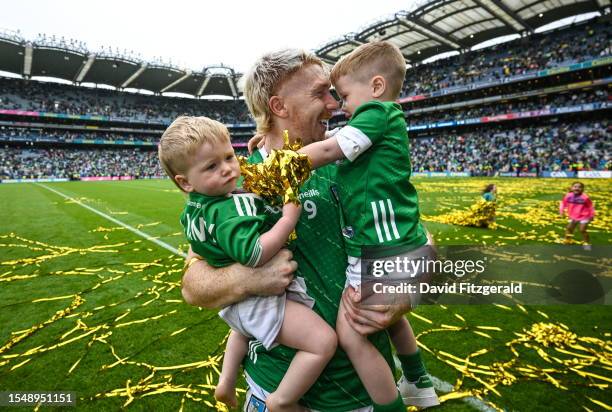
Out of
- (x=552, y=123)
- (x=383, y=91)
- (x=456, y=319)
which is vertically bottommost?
(x=456, y=319)

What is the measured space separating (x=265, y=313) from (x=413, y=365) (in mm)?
1362

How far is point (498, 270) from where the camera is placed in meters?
6.04

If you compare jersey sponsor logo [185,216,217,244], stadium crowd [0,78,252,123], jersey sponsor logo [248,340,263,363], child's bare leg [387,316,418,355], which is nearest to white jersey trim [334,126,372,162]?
jersey sponsor logo [185,216,217,244]

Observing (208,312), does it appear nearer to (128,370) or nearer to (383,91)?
(128,370)

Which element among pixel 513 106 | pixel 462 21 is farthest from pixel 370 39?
pixel 513 106

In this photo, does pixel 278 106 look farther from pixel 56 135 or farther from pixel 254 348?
pixel 56 135

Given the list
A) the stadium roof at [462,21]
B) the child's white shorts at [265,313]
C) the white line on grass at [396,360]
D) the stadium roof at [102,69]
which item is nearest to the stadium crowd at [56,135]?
the stadium roof at [102,69]

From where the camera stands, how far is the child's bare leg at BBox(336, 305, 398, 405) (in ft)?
4.97

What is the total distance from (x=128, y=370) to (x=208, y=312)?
145 cm

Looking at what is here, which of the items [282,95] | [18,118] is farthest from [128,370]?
[18,118]

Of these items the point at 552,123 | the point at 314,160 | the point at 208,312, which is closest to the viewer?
the point at 314,160

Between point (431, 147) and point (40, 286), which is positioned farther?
point (431, 147)

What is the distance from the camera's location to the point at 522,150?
4019 centimetres

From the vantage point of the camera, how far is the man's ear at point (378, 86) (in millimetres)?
1915
